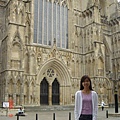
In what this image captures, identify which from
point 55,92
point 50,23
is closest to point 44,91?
point 55,92

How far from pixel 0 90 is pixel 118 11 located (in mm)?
22473

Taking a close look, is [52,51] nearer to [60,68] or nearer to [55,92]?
[60,68]

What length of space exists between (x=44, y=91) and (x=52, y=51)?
16.5 feet

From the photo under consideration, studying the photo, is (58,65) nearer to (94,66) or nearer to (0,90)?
(94,66)

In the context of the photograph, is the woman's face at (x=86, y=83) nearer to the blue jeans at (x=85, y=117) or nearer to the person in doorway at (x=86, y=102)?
the person in doorway at (x=86, y=102)

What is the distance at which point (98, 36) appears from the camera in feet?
98.0

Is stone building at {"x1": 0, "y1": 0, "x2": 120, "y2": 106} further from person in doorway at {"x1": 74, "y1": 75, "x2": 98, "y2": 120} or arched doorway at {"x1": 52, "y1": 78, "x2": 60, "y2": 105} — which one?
person in doorway at {"x1": 74, "y1": 75, "x2": 98, "y2": 120}

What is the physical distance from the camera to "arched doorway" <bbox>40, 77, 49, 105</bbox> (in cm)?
2627

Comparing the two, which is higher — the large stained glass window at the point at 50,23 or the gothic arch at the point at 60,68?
the large stained glass window at the point at 50,23

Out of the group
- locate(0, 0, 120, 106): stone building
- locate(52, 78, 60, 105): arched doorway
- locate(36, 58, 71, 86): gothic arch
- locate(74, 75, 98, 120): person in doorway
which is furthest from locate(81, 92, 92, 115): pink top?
locate(52, 78, 60, 105): arched doorway

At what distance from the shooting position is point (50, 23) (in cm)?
2845

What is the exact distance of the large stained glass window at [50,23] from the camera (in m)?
27.3

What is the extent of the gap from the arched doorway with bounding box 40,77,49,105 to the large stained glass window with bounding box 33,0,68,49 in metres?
4.94

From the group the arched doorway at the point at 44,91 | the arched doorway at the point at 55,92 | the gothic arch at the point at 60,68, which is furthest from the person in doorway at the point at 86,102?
the arched doorway at the point at 55,92
